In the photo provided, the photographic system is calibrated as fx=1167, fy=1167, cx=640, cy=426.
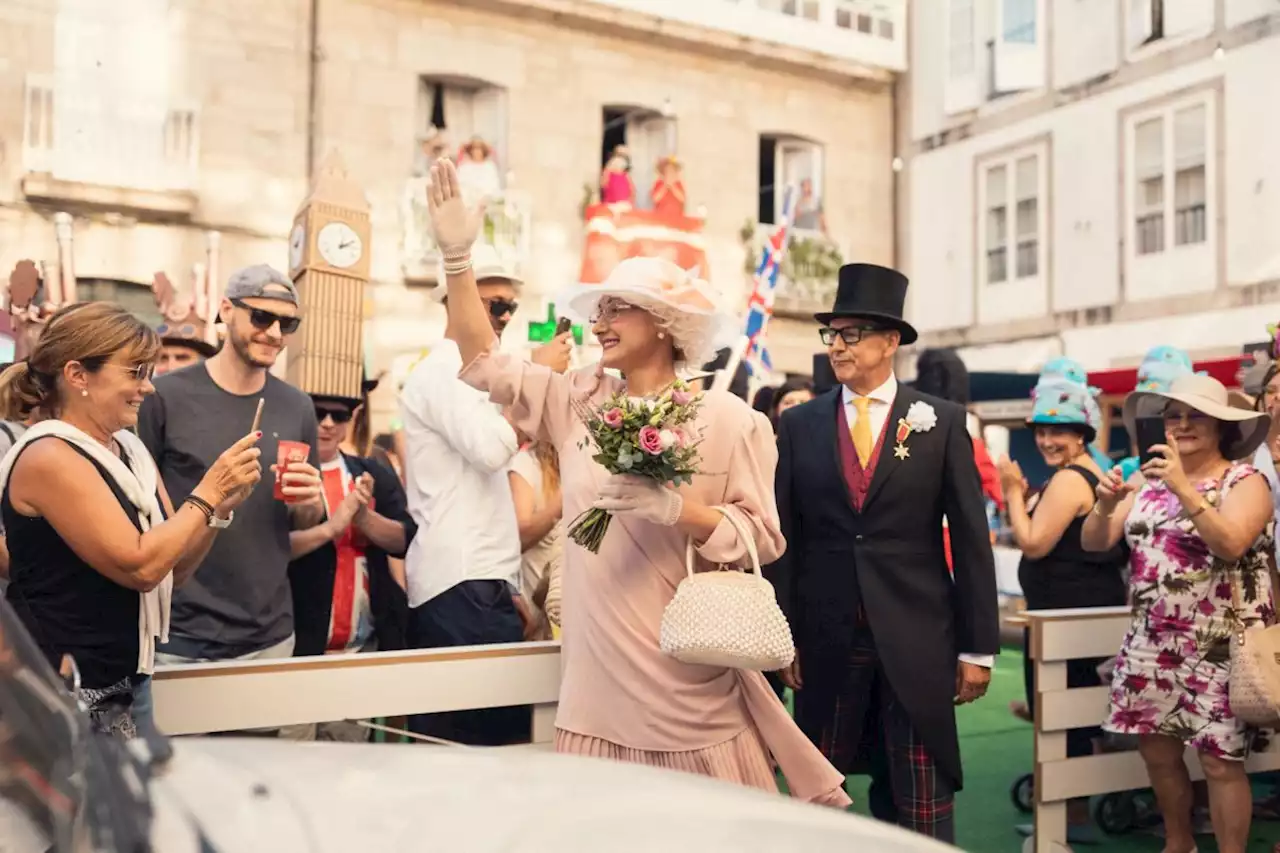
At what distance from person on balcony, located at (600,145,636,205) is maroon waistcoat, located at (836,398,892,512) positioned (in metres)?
12.0

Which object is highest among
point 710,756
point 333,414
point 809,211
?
point 809,211

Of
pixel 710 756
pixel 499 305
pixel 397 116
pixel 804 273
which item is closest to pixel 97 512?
pixel 710 756

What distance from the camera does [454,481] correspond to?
3.91 metres

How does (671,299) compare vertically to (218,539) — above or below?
above

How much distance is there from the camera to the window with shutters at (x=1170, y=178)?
14.9 m

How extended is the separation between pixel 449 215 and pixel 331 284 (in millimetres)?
4919

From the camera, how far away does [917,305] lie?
1853 centimetres

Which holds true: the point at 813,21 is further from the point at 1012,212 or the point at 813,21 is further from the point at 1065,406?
the point at 1065,406

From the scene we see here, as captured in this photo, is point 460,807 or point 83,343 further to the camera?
point 83,343

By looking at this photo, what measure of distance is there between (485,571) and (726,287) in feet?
42.8

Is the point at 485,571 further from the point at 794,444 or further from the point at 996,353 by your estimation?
the point at 996,353

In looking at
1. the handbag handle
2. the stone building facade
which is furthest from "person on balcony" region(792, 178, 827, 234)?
the handbag handle

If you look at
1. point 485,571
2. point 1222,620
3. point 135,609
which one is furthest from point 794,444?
point 135,609

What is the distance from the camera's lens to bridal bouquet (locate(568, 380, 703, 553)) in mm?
2529
